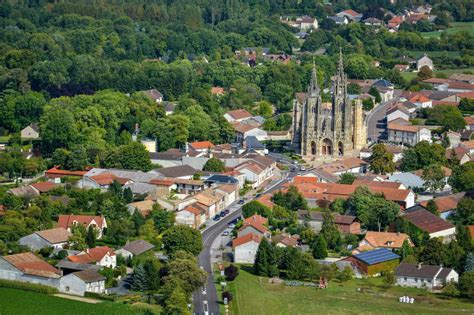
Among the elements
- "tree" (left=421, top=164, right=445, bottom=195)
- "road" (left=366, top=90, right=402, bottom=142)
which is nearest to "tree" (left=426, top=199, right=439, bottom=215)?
"tree" (left=421, top=164, right=445, bottom=195)

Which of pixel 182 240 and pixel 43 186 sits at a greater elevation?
pixel 182 240

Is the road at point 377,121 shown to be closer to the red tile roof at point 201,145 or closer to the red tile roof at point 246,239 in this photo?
the red tile roof at point 201,145

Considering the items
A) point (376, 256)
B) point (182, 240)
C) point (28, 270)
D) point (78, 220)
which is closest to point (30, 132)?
point (78, 220)

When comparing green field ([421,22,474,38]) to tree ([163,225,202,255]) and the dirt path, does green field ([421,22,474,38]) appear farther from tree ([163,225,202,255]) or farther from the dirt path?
the dirt path

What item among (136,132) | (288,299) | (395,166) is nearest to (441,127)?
(395,166)

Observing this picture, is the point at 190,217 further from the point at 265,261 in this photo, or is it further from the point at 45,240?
the point at 265,261

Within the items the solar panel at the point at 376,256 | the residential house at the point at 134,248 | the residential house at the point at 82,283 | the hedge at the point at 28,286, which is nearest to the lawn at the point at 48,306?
the hedge at the point at 28,286

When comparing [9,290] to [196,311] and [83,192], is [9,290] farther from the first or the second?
[83,192]
